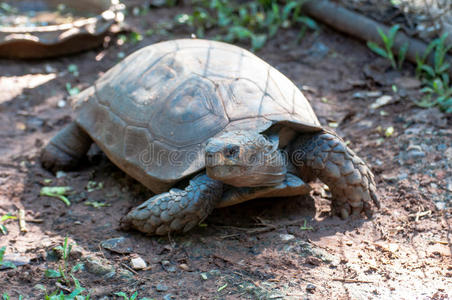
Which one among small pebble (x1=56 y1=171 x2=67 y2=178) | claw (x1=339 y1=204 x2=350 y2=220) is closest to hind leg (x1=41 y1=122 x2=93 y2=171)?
small pebble (x1=56 y1=171 x2=67 y2=178)

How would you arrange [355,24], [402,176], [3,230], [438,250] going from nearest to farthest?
[438,250] → [3,230] → [402,176] → [355,24]

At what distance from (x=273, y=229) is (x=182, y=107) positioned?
1.04 m

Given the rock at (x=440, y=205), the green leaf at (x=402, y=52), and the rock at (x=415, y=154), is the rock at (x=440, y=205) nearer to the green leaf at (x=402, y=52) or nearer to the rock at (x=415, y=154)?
A: the rock at (x=415, y=154)

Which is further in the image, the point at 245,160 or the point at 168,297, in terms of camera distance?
the point at 245,160

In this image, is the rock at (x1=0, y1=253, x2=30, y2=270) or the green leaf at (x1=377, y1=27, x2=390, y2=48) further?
the green leaf at (x1=377, y1=27, x2=390, y2=48)

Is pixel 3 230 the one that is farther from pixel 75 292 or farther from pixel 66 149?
pixel 66 149

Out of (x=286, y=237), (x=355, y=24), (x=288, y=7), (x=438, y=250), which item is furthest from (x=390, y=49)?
(x=286, y=237)

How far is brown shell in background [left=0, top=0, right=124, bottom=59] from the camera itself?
6.03 m

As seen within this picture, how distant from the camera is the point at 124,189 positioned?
3971 millimetres

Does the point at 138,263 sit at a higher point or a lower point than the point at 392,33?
lower

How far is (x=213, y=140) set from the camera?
9.24 ft

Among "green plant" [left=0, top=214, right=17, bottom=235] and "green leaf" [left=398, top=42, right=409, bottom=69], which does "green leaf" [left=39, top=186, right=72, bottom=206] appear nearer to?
"green plant" [left=0, top=214, right=17, bottom=235]

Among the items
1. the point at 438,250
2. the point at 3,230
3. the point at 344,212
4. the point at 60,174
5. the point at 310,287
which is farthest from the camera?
the point at 60,174

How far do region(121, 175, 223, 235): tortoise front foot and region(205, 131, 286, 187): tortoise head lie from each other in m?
0.24
